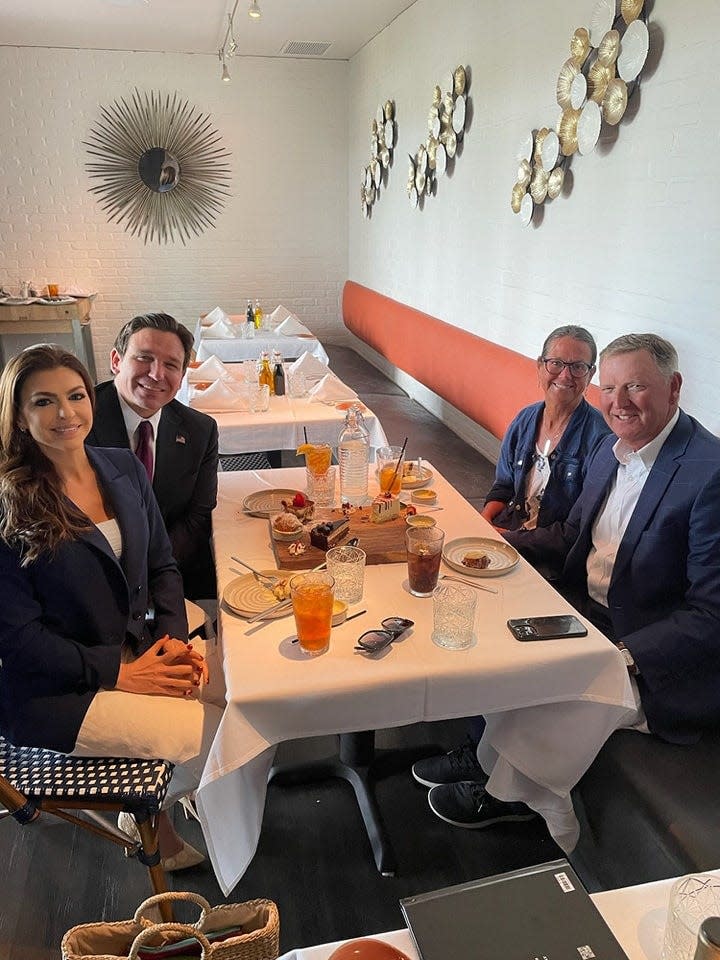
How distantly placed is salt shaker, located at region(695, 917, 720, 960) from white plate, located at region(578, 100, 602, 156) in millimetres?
2772

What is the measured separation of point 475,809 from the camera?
185 centimetres

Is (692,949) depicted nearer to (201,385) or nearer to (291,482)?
(291,482)

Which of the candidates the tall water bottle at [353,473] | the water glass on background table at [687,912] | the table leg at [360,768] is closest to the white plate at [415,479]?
the tall water bottle at [353,473]

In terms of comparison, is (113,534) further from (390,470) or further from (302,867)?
(302,867)

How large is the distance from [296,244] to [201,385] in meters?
4.08

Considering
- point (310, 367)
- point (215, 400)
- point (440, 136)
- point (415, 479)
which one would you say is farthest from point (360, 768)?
point (440, 136)

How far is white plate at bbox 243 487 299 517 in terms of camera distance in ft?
6.53

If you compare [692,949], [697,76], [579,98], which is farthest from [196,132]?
[692,949]

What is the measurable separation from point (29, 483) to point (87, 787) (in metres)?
0.64

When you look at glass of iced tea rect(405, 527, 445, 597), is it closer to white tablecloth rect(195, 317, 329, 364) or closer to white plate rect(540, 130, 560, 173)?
white plate rect(540, 130, 560, 173)

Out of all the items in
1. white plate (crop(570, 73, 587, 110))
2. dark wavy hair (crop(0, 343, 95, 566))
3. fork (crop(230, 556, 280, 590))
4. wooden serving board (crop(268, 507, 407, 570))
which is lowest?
fork (crop(230, 556, 280, 590))

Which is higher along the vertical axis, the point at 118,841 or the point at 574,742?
the point at 574,742

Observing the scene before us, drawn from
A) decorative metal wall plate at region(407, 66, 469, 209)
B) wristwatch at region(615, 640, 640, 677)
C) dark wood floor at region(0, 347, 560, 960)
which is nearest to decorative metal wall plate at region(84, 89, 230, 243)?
decorative metal wall plate at region(407, 66, 469, 209)

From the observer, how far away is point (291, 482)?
2.22 m
